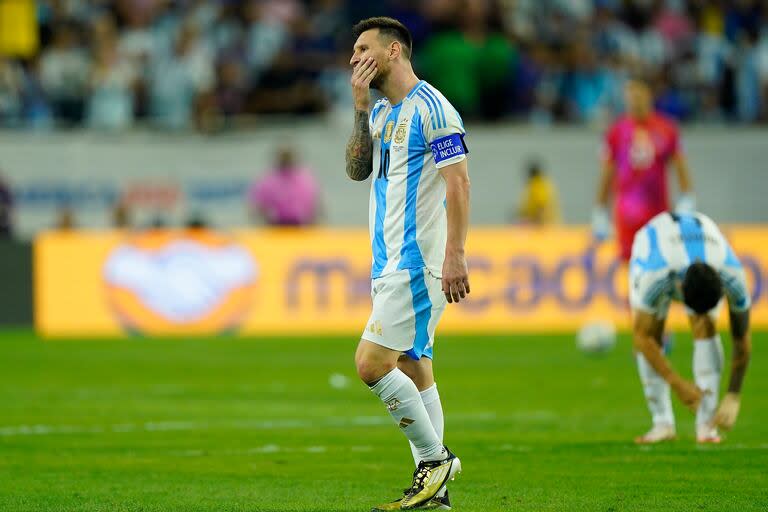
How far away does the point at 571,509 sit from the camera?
305 inches

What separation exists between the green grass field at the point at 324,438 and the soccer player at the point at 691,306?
32 centimetres

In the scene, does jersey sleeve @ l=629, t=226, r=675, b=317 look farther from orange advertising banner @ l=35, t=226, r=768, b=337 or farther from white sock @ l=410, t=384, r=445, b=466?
orange advertising banner @ l=35, t=226, r=768, b=337

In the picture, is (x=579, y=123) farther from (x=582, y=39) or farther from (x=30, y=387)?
(x=30, y=387)

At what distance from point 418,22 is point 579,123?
10.9 ft

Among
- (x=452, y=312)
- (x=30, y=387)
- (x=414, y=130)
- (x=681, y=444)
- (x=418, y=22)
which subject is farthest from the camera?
(x=418, y=22)

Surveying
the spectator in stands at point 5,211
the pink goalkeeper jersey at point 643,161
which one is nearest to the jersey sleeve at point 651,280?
the pink goalkeeper jersey at point 643,161

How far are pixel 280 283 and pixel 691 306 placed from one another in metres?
12.7

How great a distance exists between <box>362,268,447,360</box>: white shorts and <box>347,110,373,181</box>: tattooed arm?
2.01 feet

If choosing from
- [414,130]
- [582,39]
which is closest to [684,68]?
[582,39]

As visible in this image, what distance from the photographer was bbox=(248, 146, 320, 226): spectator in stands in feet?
76.8

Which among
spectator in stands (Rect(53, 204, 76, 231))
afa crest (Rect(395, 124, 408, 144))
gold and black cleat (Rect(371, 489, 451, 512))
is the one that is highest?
afa crest (Rect(395, 124, 408, 144))

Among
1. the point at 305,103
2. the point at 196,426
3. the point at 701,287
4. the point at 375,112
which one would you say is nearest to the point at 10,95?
the point at 305,103

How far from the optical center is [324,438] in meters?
11.0

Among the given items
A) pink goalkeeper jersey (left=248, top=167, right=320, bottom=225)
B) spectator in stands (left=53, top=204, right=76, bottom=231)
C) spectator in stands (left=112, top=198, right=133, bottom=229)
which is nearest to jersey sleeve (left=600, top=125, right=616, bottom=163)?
pink goalkeeper jersey (left=248, top=167, right=320, bottom=225)
